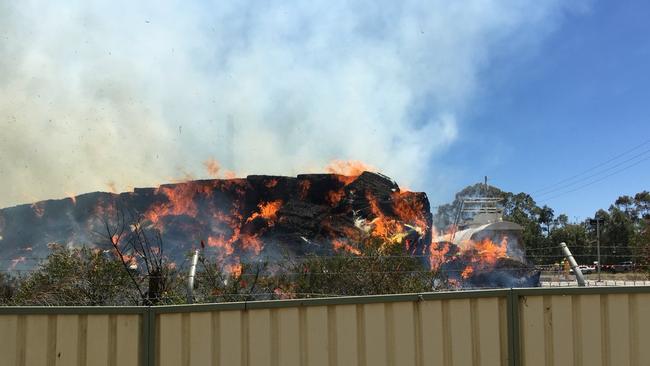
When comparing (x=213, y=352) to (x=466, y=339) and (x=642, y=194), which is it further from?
(x=642, y=194)

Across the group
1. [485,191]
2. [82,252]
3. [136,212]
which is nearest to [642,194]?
[485,191]

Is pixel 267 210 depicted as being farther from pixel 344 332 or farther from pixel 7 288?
pixel 344 332

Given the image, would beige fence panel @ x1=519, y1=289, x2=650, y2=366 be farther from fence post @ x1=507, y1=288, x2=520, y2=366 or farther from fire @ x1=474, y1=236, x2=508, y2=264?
fire @ x1=474, y1=236, x2=508, y2=264

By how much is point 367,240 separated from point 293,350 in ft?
25.5

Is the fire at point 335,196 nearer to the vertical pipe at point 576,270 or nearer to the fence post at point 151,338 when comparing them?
the vertical pipe at point 576,270

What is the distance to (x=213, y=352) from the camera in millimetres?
3059

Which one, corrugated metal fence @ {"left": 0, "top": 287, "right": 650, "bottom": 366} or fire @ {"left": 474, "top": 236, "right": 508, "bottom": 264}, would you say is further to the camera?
fire @ {"left": 474, "top": 236, "right": 508, "bottom": 264}

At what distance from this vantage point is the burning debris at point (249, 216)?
16500 millimetres

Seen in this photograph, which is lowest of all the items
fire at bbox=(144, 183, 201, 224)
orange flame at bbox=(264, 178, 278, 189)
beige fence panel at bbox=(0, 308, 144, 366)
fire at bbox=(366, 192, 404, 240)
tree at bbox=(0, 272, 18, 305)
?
tree at bbox=(0, 272, 18, 305)

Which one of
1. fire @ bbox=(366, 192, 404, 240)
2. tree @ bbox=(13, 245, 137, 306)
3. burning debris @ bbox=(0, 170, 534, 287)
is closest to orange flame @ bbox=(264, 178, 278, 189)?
burning debris @ bbox=(0, 170, 534, 287)

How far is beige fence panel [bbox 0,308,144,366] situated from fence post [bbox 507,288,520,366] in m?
2.20

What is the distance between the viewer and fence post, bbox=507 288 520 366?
10.1 ft

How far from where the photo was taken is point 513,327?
10.1 feet

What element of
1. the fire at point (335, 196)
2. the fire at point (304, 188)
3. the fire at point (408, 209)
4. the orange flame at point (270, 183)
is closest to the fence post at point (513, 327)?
the fire at point (408, 209)
